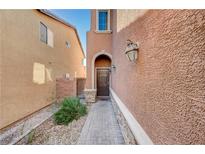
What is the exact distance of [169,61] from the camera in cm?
119

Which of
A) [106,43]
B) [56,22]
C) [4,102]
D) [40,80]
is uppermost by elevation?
[56,22]

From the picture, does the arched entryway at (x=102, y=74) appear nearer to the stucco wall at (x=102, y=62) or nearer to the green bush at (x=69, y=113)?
the stucco wall at (x=102, y=62)

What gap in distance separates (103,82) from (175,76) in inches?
357

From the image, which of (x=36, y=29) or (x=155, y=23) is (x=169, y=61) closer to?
(x=155, y=23)

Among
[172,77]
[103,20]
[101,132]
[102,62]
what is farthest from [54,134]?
[103,20]

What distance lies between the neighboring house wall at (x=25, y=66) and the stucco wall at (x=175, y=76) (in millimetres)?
5065

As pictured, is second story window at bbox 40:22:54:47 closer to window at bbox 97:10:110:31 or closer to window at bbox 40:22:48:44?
window at bbox 40:22:48:44

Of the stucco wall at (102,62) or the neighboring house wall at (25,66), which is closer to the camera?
the neighboring house wall at (25,66)

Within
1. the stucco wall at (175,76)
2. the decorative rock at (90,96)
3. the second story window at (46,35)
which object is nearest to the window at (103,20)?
the second story window at (46,35)

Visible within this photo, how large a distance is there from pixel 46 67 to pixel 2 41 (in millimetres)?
3456

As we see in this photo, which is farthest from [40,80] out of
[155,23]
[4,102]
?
[155,23]

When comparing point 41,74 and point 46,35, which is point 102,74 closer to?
point 41,74

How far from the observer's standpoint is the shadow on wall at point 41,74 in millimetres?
6496

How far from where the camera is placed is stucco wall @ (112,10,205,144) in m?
0.86
